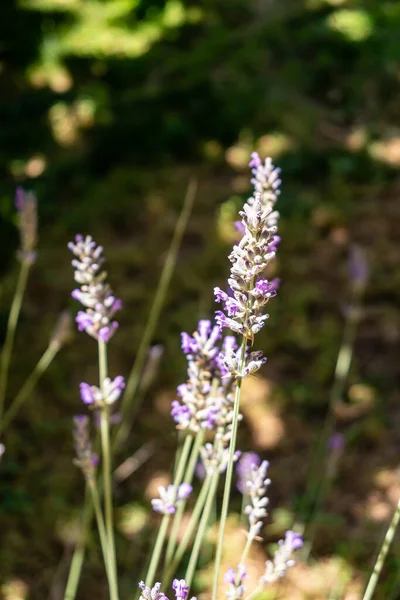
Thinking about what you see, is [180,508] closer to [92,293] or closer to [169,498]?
[169,498]

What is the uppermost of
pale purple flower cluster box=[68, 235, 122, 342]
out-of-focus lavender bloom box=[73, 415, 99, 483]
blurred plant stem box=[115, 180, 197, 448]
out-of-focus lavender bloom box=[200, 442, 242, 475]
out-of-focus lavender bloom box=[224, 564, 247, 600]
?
blurred plant stem box=[115, 180, 197, 448]

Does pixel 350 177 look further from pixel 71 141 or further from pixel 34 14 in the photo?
pixel 34 14

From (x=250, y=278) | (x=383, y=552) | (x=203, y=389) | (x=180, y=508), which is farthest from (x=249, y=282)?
(x=180, y=508)

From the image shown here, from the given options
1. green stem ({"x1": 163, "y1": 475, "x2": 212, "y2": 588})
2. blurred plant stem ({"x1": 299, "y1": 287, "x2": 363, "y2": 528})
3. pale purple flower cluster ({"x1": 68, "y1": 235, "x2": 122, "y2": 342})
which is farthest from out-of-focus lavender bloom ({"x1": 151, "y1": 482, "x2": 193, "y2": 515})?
blurred plant stem ({"x1": 299, "y1": 287, "x2": 363, "y2": 528})

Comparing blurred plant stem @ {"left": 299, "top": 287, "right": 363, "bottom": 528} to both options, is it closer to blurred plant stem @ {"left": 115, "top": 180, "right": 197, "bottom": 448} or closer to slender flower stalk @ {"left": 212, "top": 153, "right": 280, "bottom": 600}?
blurred plant stem @ {"left": 115, "top": 180, "right": 197, "bottom": 448}

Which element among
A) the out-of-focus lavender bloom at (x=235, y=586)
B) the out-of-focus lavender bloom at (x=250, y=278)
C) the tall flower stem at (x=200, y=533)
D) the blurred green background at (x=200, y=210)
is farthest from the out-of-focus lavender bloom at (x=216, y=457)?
the blurred green background at (x=200, y=210)

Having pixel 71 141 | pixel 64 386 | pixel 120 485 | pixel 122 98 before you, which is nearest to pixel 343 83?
pixel 122 98
